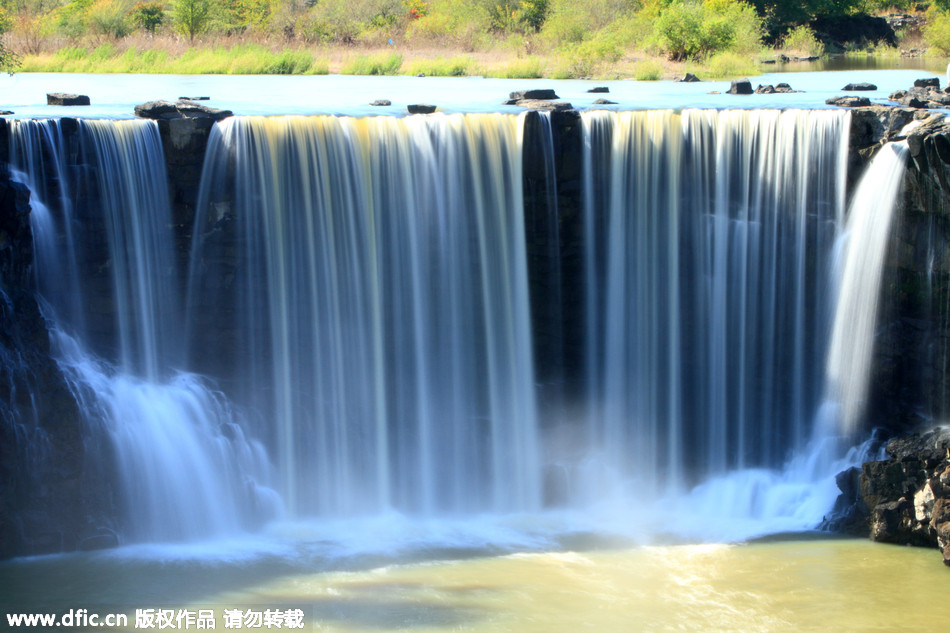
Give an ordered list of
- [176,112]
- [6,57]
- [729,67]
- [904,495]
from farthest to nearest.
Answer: [729,67], [6,57], [176,112], [904,495]

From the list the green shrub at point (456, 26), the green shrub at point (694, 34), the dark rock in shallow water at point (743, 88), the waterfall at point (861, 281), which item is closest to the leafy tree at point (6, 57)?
the green shrub at point (456, 26)

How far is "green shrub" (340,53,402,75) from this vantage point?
3356cm

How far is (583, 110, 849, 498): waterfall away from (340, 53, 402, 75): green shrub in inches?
780

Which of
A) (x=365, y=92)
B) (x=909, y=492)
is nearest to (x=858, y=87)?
(x=365, y=92)

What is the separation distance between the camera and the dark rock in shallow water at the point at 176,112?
14320 millimetres

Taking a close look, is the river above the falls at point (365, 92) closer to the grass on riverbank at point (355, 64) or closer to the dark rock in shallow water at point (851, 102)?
the dark rock in shallow water at point (851, 102)

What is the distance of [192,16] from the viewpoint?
143 feet

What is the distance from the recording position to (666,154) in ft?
49.3

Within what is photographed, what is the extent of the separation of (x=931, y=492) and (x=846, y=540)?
3.95ft

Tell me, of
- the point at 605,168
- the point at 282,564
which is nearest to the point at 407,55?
the point at 605,168

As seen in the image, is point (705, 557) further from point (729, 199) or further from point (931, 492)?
point (729, 199)

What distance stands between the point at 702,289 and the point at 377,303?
4.68 metres

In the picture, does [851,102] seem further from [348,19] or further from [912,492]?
[348,19]

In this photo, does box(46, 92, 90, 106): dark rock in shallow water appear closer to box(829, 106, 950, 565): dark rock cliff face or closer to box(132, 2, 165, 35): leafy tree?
box(829, 106, 950, 565): dark rock cliff face
